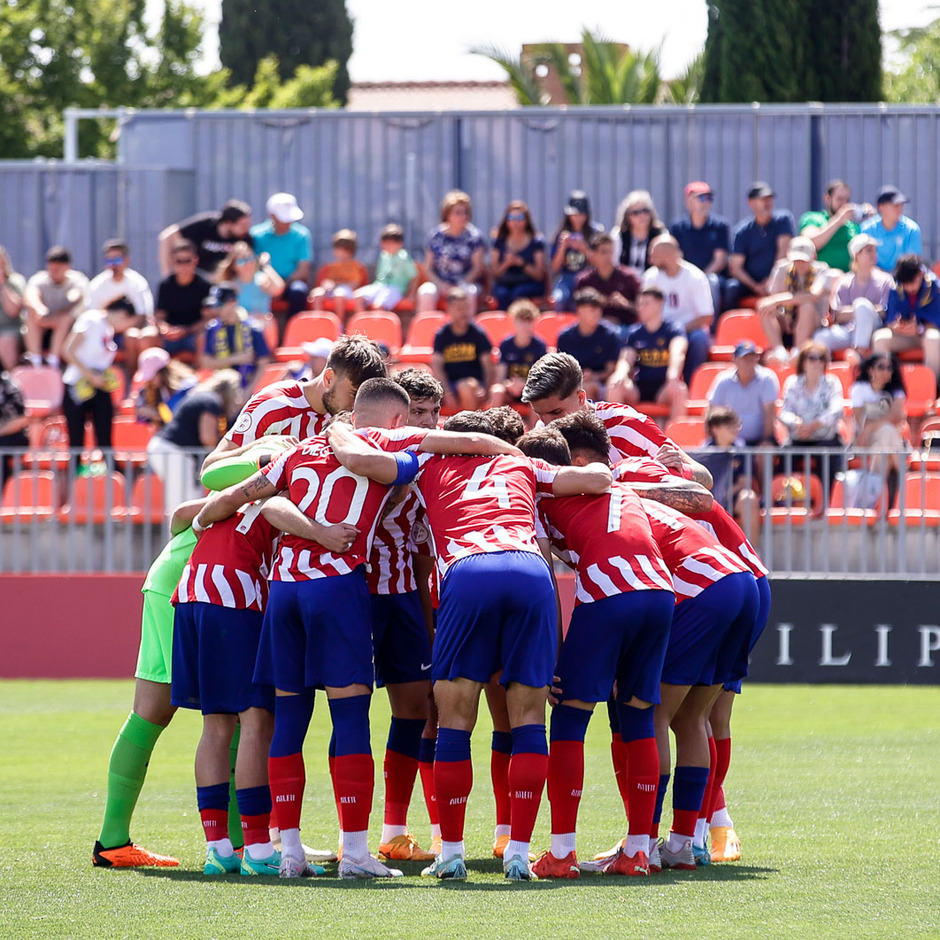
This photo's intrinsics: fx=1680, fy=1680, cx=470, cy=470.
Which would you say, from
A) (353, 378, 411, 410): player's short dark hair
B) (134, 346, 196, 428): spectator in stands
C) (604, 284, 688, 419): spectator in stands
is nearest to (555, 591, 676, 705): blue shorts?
(353, 378, 411, 410): player's short dark hair

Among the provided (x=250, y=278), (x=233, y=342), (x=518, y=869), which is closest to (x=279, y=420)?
(x=518, y=869)

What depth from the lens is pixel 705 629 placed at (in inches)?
246

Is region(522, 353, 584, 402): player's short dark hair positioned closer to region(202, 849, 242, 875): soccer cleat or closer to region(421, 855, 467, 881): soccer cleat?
region(421, 855, 467, 881): soccer cleat

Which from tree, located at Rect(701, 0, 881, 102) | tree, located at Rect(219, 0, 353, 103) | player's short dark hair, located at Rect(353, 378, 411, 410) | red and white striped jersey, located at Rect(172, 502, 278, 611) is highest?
tree, located at Rect(219, 0, 353, 103)

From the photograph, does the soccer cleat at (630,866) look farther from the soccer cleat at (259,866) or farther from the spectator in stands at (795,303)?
the spectator in stands at (795,303)

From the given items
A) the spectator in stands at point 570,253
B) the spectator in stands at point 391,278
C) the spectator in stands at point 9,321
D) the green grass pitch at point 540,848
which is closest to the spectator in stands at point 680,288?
the spectator in stands at point 570,253

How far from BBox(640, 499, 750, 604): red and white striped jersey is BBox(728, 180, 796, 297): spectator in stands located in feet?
30.7

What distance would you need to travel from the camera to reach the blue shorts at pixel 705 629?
6.26 metres

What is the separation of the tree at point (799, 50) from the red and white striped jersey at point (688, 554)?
65.7 ft

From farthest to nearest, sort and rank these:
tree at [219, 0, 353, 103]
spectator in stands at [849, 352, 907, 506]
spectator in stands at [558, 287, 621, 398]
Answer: tree at [219, 0, 353, 103], spectator in stands at [558, 287, 621, 398], spectator in stands at [849, 352, 907, 506]

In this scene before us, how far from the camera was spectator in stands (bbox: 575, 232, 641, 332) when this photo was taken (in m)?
14.7

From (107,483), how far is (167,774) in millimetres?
4110

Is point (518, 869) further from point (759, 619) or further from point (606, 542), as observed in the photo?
point (759, 619)

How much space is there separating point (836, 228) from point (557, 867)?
10737 mm
